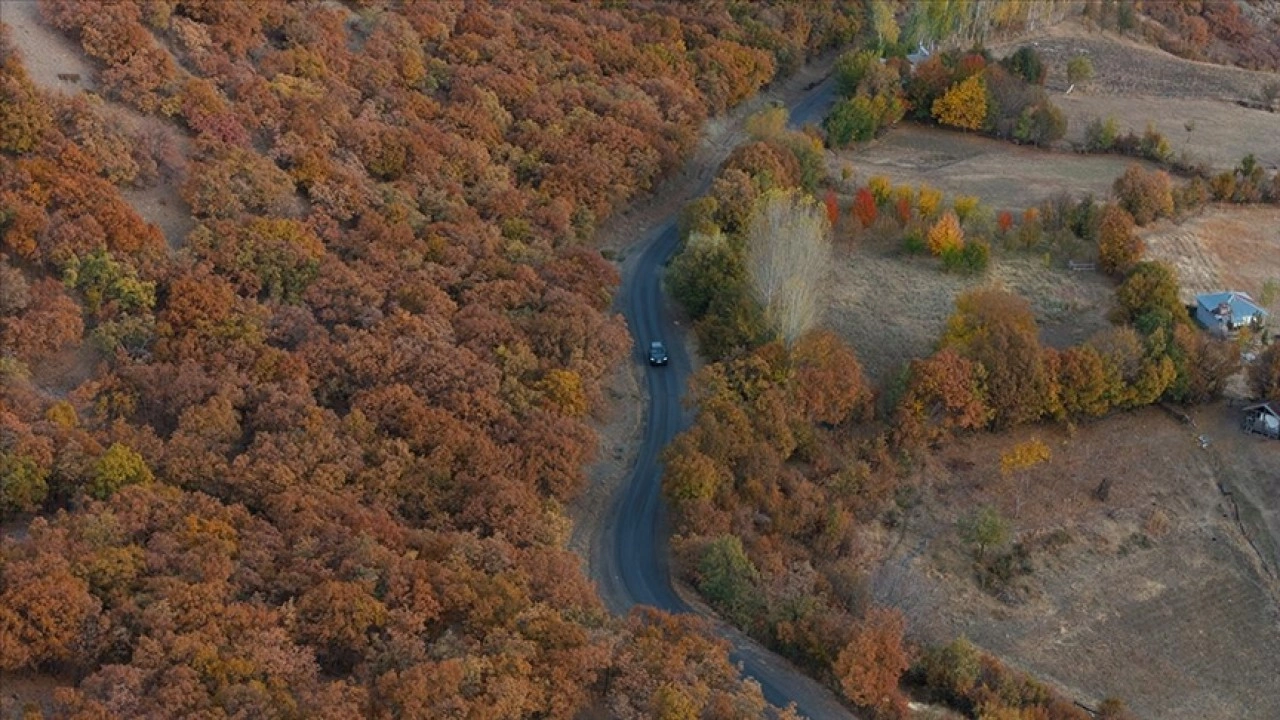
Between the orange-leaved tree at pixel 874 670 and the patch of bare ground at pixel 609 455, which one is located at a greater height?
the orange-leaved tree at pixel 874 670

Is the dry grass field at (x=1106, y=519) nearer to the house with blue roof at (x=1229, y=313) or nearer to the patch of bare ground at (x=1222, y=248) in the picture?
the patch of bare ground at (x=1222, y=248)

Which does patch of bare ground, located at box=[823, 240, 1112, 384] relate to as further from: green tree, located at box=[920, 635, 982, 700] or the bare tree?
green tree, located at box=[920, 635, 982, 700]

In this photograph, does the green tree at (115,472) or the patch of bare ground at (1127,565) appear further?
the patch of bare ground at (1127,565)

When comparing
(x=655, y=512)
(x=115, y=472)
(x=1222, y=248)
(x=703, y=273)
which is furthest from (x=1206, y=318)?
(x=115, y=472)

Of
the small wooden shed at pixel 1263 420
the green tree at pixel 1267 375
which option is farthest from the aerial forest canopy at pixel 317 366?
the green tree at pixel 1267 375

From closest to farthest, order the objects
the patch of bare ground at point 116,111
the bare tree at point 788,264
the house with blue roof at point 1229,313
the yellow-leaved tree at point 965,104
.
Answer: the patch of bare ground at point 116,111
the bare tree at point 788,264
the house with blue roof at point 1229,313
the yellow-leaved tree at point 965,104

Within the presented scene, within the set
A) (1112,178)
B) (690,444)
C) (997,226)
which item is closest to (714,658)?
(690,444)

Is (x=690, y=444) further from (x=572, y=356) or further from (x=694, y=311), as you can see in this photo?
(x=694, y=311)
